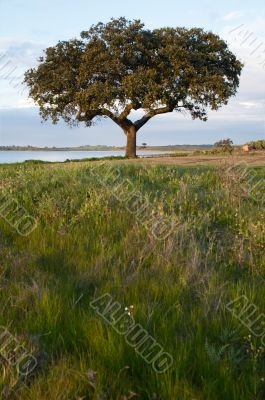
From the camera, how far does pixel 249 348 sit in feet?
12.1

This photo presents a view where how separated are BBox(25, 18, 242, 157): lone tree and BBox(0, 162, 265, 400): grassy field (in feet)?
91.1

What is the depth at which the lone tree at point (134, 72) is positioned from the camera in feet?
113

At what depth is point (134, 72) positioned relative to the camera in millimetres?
34656

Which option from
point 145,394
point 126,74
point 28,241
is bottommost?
point 145,394

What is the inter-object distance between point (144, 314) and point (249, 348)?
922 millimetres

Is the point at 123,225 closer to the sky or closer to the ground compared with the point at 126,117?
closer to the ground

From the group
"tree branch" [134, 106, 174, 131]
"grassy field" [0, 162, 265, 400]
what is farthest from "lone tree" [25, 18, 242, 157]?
"grassy field" [0, 162, 265, 400]

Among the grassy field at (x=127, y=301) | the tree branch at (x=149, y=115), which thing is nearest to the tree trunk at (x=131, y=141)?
the tree branch at (x=149, y=115)

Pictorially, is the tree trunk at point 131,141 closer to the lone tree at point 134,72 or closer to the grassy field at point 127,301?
the lone tree at point 134,72

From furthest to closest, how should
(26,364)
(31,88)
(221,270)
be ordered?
1. (31,88)
2. (221,270)
3. (26,364)

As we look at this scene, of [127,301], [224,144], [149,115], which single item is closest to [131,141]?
[149,115]

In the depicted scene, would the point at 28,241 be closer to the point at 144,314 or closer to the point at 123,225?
the point at 123,225

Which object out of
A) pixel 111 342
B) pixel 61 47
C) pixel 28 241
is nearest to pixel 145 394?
pixel 111 342

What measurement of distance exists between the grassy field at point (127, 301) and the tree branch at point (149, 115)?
31.8 meters
